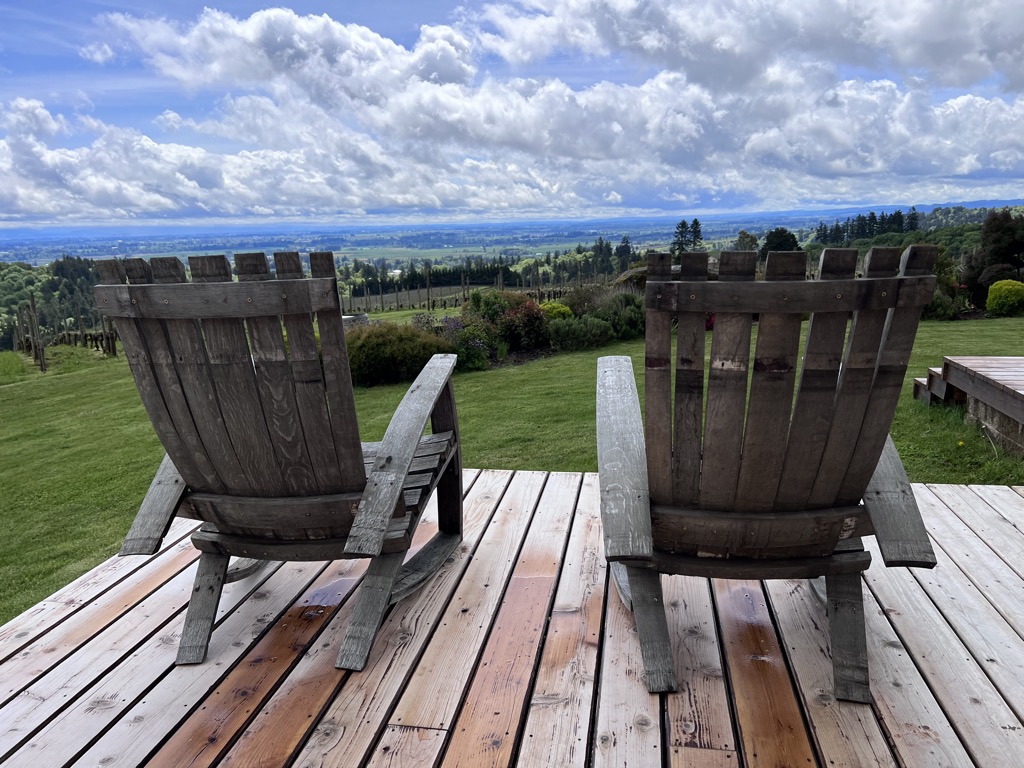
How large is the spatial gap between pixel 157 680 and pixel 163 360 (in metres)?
0.96

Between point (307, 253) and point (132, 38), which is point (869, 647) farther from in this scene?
point (132, 38)

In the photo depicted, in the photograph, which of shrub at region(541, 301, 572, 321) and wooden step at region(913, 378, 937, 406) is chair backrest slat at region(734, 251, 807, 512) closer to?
wooden step at region(913, 378, 937, 406)

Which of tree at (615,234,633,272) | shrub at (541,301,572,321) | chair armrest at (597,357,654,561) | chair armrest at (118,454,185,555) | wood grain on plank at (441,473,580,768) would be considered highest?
chair armrest at (597,357,654,561)

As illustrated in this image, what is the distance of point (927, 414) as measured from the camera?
4.93 m

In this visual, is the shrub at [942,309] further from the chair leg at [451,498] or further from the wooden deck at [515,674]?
the chair leg at [451,498]

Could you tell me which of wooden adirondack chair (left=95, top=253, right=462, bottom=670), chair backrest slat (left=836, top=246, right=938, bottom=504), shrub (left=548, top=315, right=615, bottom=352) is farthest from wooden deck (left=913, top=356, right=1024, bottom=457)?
shrub (left=548, top=315, right=615, bottom=352)

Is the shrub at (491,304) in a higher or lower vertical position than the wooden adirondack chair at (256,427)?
lower

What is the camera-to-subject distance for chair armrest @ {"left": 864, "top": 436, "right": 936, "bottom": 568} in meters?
1.62

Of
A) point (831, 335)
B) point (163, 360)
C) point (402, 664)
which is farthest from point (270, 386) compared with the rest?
point (831, 335)

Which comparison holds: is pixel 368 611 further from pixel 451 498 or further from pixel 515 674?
pixel 451 498

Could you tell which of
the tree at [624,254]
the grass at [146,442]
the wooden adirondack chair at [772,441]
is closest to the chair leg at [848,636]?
the wooden adirondack chair at [772,441]

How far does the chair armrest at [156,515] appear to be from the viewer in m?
1.86

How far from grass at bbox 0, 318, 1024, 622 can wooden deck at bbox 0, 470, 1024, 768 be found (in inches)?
48.8

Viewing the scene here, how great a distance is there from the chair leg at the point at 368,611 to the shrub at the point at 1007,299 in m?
12.0
